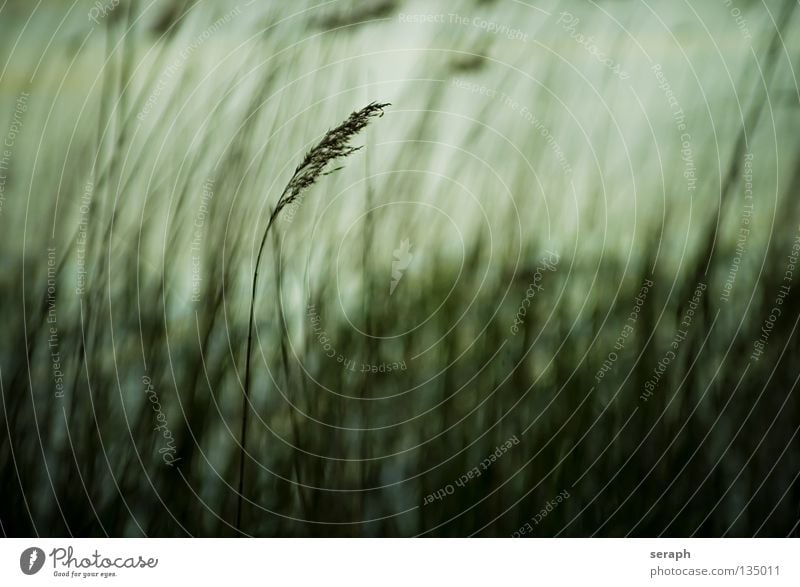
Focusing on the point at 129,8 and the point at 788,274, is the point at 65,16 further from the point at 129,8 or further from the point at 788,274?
the point at 788,274

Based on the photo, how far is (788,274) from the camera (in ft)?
2.94

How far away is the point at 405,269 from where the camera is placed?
88 cm

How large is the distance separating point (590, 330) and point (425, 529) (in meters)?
0.32

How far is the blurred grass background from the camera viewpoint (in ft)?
2.84

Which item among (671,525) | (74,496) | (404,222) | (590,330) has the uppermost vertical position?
(404,222)

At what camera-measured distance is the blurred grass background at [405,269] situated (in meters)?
0.87
